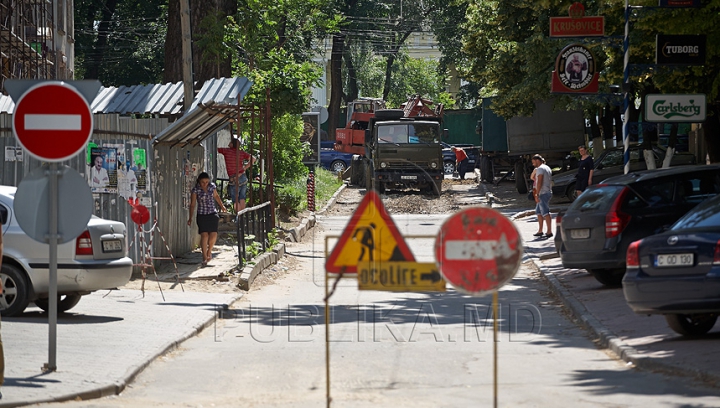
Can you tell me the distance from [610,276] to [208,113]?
6.91m

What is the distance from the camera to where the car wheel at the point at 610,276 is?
15352 mm

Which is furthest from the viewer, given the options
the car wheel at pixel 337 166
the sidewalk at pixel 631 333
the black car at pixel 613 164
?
the car wheel at pixel 337 166

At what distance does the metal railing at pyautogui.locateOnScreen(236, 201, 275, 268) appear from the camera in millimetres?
16852

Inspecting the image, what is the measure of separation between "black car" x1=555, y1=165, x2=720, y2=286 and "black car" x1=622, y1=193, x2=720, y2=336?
381 centimetres

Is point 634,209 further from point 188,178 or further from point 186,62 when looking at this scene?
point 186,62

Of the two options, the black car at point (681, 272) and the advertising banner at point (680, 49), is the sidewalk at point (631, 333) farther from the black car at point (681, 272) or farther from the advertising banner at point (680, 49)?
the advertising banner at point (680, 49)

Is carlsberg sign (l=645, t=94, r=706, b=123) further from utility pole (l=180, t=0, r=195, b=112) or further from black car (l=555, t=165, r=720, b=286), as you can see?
utility pole (l=180, t=0, r=195, b=112)

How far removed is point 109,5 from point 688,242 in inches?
2049

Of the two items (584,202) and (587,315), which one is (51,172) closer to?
(587,315)

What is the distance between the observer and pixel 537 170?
22.4 meters

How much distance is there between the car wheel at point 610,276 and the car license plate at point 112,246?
7.12m

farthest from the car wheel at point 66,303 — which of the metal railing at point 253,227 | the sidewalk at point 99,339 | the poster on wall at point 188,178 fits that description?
the poster on wall at point 188,178

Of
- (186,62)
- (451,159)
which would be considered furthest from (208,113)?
(451,159)

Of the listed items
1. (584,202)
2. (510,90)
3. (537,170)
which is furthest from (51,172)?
(510,90)
